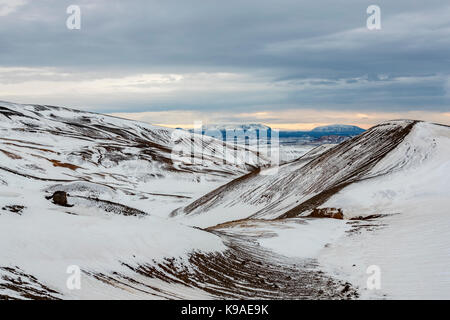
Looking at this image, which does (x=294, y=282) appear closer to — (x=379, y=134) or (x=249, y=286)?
(x=249, y=286)

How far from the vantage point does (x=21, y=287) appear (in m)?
9.77

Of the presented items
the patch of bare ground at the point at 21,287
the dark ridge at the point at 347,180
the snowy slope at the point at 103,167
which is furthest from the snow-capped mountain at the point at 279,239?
the snowy slope at the point at 103,167

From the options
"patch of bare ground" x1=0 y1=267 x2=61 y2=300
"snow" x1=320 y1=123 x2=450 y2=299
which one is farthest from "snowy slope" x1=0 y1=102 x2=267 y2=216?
"patch of bare ground" x1=0 y1=267 x2=61 y2=300

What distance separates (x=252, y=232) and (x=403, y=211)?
10.5 meters

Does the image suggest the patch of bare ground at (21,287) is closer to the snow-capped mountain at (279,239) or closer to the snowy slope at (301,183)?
the snow-capped mountain at (279,239)

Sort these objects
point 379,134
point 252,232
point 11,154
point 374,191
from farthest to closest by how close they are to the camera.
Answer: point 11,154 < point 379,134 < point 374,191 < point 252,232

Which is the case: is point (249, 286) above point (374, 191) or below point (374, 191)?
below

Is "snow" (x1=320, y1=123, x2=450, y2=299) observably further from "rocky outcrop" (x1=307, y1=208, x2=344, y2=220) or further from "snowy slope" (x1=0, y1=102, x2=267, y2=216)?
"snowy slope" (x1=0, y1=102, x2=267, y2=216)

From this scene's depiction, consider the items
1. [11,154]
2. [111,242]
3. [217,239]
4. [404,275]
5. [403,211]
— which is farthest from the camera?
[11,154]

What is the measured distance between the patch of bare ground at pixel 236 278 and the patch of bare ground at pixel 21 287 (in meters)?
1.85

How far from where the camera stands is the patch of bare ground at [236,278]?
12.6m

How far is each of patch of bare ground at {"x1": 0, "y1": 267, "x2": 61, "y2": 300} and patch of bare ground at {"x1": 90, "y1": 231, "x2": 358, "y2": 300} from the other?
185 centimetres

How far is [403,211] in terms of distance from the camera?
2895cm
